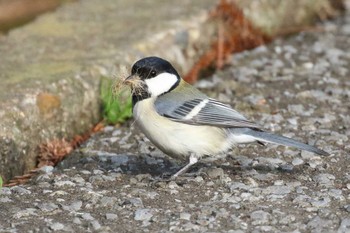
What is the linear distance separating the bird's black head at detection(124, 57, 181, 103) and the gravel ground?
0.47 metres

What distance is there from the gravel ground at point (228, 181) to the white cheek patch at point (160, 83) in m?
0.48

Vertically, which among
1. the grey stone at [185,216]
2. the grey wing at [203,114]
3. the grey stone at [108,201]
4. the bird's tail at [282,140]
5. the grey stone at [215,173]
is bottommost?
the grey stone at [215,173]

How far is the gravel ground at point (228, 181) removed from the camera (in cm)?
387

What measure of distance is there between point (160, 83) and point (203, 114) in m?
0.32

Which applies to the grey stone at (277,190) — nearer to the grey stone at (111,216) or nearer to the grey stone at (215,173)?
the grey stone at (215,173)

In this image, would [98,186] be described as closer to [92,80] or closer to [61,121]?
[61,121]

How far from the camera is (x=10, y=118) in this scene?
4727 mm

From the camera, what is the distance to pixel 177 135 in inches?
175

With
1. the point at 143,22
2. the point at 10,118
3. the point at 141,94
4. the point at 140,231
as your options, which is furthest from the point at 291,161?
the point at 143,22

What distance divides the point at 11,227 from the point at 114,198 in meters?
0.61

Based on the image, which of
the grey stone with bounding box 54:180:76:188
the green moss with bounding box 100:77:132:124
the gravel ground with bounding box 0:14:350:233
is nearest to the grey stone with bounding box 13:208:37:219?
the gravel ground with bounding box 0:14:350:233

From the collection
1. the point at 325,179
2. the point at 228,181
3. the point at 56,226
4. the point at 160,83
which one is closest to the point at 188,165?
the point at 228,181

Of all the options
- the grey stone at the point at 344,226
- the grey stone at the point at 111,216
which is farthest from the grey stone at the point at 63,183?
the grey stone at the point at 344,226

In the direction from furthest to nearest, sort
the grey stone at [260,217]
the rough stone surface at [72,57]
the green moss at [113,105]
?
the green moss at [113,105]
the rough stone surface at [72,57]
the grey stone at [260,217]
